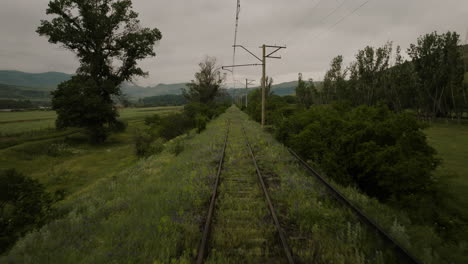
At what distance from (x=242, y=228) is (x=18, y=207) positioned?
532 cm

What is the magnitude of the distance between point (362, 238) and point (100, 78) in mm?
34845

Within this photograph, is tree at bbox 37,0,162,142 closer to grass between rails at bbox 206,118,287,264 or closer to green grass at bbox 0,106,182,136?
green grass at bbox 0,106,182,136

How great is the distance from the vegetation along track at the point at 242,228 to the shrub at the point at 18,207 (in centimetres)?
425

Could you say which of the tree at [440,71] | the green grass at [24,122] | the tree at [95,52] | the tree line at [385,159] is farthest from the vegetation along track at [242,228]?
the tree at [440,71]

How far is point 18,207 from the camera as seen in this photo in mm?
5359

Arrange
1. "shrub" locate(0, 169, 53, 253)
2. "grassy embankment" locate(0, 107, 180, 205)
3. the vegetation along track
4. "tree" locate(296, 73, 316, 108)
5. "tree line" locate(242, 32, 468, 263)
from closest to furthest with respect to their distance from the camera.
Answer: the vegetation along track
"shrub" locate(0, 169, 53, 253)
"tree line" locate(242, 32, 468, 263)
"grassy embankment" locate(0, 107, 180, 205)
"tree" locate(296, 73, 316, 108)

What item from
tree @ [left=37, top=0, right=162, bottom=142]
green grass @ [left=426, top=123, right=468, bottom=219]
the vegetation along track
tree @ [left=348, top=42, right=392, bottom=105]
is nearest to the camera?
the vegetation along track

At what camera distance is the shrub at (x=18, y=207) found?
16.2ft

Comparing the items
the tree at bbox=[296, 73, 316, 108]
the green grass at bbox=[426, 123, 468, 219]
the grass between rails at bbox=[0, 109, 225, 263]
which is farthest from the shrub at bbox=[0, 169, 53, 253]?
the tree at bbox=[296, 73, 316, 108]

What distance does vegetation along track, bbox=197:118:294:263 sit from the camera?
13.5ft

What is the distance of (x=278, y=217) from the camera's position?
557cm

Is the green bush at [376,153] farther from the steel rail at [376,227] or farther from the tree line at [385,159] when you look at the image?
the steel rail at [376,227]

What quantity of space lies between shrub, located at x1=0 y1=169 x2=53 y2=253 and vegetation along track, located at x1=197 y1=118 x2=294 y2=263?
4252 mm

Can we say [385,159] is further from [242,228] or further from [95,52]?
[95,52]
